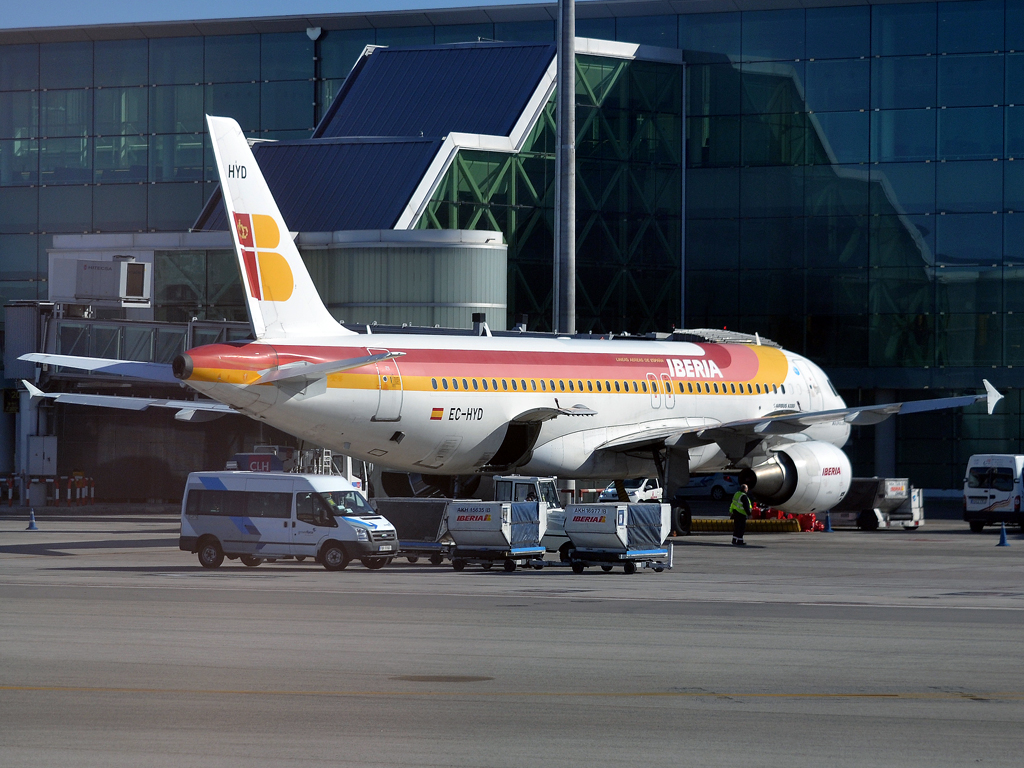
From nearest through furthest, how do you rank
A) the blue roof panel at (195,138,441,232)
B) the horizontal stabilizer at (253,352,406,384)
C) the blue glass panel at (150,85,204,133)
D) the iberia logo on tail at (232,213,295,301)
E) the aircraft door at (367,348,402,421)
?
the horizontal stabilizer at (253,352,406,384), the iberia logo on tail at (232,213,295,301), the aircraft door at (367,348,402,421), the blue roof panel at (195,138,441,232), the blue glass panel at (150,85,204,133)

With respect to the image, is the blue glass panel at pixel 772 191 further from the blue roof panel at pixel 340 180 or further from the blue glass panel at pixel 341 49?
the blue glass panel at pixel 341 49

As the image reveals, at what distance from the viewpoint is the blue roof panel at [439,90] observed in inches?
2351

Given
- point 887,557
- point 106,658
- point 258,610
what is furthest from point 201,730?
point 887,557

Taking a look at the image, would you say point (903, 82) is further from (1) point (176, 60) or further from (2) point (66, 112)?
(2) point (66, 112)

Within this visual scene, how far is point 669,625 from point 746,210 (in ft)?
147

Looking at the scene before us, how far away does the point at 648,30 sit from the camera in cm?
6531

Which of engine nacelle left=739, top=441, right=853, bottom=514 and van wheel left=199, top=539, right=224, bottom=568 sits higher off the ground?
engine nacelle left=739, top=441, right=853, bottom=514

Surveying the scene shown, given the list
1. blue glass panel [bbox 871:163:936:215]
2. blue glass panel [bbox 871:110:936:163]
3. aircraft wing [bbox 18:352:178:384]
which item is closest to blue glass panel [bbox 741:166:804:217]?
blue glass panel [bbox 871:163:936:215]

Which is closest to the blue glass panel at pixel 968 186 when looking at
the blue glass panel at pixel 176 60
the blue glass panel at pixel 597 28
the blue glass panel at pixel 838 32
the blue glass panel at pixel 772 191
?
the blue glass panel at pixel 772 191

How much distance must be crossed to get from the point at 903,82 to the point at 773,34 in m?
6.02

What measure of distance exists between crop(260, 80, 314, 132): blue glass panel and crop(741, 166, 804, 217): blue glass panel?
74.2ft

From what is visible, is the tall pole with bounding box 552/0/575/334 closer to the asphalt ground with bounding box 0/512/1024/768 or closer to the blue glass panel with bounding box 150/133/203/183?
the asphalt ground with bounding box 0/512/1024/768

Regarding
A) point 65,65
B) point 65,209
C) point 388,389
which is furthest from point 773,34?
point 65,209

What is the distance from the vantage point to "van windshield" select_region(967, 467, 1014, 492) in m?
45.0
